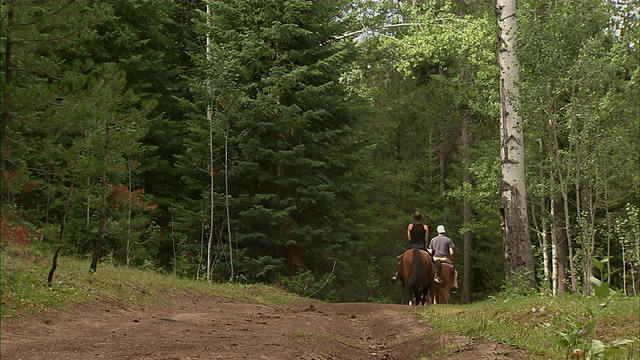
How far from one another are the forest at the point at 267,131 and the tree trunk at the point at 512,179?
0.10m

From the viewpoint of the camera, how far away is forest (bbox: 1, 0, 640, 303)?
13.1 m

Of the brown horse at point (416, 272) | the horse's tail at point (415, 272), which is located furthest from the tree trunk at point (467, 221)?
the horse's tail at point (415, 272)

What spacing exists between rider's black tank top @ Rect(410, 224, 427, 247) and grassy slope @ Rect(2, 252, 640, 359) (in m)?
3.65

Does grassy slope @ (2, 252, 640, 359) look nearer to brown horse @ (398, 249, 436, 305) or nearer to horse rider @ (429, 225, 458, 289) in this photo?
brown horse @ (398, 249, 436, 305)

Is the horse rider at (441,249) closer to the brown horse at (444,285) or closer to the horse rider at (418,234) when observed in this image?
the brown horse at (444,285)

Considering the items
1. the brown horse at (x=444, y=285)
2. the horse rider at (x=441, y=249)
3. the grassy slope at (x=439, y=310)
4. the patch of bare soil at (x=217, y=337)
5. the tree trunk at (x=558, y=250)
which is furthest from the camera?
the tree trunk at (x=558, y=250)

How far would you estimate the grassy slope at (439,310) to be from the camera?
8156 millimetres

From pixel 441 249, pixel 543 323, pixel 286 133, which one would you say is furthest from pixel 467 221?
pixel 543 323

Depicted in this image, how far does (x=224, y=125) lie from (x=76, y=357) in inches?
639

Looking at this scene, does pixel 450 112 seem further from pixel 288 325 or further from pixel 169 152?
pixel 288 325

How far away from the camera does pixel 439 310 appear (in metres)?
14.3

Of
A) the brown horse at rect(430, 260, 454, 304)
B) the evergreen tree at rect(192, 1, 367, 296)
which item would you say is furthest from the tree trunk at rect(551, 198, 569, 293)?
the evergreen tree at rect(192, 1, 367, 296)

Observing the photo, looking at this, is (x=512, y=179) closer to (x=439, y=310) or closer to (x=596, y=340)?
(x=439, y=310)

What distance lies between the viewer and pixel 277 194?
24531mm
